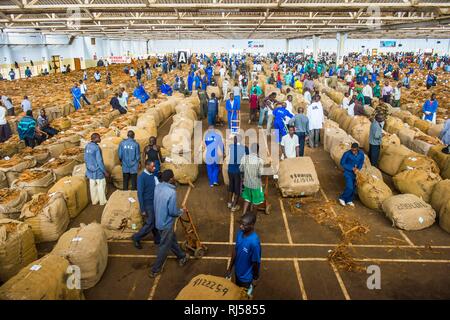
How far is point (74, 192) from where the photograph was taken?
277 inches

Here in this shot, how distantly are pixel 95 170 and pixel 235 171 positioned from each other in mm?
2839

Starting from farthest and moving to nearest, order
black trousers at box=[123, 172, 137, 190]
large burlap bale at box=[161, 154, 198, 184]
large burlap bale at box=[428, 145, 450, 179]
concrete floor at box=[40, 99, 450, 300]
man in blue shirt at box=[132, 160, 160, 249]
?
large burlap bale at box=[161, 154, 198, 184]
large burlap bale at box=[428, 145, 450, 179]
black trousers at box=[123, 172, 137, 190]
man in blue shirt at box=[132, 160, 160, 249]
concrete floor at box=[40, 99, 450, 300]

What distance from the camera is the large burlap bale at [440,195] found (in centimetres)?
657

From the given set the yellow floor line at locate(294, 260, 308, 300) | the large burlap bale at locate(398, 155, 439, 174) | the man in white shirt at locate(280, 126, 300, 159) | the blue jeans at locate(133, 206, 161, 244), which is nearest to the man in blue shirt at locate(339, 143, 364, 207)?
the man in white shirt at locate(280, 126, 300, 159)

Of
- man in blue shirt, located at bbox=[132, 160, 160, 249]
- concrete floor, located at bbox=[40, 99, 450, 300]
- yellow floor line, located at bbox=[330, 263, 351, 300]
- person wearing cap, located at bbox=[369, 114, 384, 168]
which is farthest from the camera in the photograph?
person wearing cap, located at bbox=[369, 114, 384, 168]

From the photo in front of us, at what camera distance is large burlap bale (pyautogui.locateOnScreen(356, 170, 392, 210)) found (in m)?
7.09

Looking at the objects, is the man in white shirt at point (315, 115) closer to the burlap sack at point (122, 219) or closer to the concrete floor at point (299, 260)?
the concrete floor at point (299, 260)

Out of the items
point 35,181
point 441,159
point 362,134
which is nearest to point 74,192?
point 35,181

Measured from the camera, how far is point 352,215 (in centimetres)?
703

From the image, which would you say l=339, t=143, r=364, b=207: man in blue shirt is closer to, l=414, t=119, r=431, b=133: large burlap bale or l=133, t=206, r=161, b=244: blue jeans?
l=133, t=206, r=161, b=244: blue jeans

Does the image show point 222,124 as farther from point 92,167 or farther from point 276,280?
point 276,280

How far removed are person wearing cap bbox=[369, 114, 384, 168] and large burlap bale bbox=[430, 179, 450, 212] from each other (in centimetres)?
205
